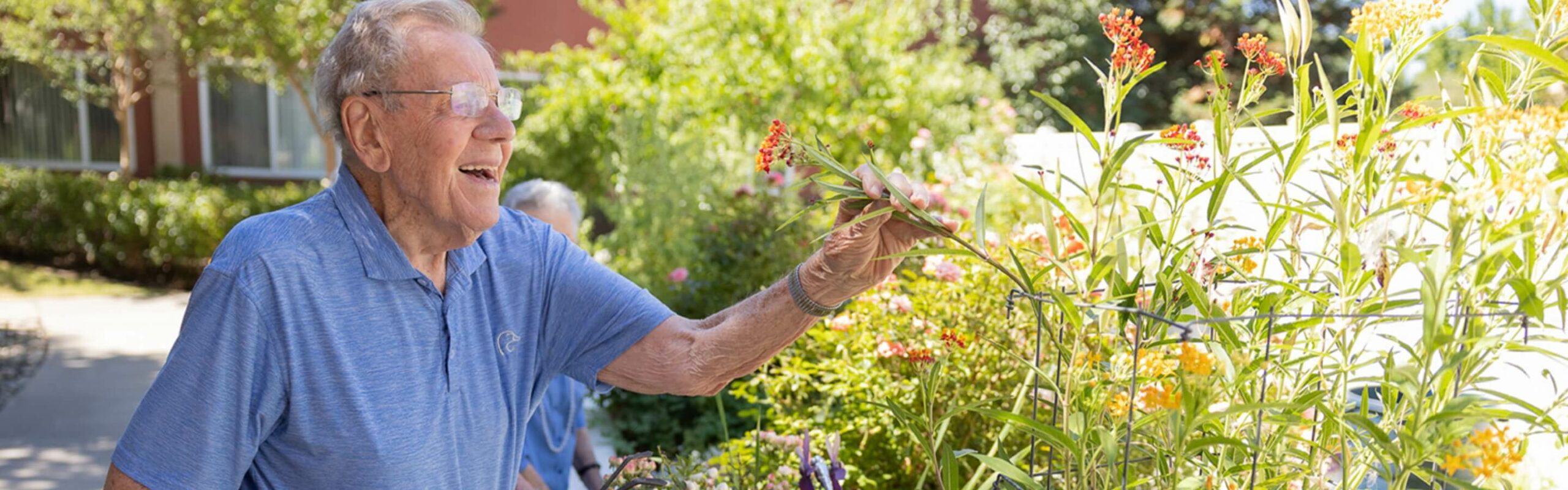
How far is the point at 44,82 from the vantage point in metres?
13.1

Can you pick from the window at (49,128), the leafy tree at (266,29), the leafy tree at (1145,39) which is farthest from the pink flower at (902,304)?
the window at (49,128)

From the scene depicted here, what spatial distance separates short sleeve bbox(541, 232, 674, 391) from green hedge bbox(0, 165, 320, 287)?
8.46 metres

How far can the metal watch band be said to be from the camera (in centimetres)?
159

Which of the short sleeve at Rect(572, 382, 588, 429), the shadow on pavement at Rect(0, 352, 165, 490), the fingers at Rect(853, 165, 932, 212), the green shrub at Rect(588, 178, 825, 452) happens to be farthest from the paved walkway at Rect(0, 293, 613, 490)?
the fingers at Rect(853, 165, 932, 212)

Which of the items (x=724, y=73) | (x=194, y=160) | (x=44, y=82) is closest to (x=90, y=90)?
(x=194, y=160)

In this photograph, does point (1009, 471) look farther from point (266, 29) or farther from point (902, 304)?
point (266, 29)

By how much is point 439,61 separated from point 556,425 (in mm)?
1452

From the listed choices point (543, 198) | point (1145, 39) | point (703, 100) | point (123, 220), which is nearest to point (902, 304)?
point (543, 198)

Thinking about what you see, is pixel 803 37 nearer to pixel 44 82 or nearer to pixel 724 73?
pixel 724 73

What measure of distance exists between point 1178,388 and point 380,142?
3.54 feet

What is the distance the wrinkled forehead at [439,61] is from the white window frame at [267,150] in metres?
12.0

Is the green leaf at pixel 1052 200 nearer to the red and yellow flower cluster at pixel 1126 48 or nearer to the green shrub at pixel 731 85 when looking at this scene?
the red and yellow flower cluster at pixel 1126 48

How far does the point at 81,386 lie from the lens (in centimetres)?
604

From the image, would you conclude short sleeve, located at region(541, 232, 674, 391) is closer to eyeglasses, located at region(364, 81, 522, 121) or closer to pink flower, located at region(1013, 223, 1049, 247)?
eyeglasses, located at region(364, 81, 522, 121)
